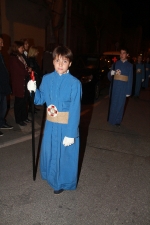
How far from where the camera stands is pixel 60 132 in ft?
9.32

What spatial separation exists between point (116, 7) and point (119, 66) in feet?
98.5

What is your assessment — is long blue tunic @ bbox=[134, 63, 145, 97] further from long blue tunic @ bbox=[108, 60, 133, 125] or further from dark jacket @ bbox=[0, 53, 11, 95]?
dark jacket @ bbox=[0, 53, 11, 95]

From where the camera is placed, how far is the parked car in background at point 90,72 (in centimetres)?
861

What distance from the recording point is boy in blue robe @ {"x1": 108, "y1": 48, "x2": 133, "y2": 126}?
5.70 meters

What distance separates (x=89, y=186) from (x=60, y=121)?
1.19 meters

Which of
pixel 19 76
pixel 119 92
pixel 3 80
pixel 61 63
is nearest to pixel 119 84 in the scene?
pixel 119 92

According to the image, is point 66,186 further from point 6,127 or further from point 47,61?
point 47,61

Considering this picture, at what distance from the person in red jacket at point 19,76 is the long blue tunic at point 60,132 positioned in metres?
2.55

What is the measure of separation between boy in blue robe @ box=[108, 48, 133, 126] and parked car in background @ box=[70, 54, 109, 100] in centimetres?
258

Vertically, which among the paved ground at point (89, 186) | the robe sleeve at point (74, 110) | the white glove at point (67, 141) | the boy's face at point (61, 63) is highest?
the boy's face at point (61, 63)

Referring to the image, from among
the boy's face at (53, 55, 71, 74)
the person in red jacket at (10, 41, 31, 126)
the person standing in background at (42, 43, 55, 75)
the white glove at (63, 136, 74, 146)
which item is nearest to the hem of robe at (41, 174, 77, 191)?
the white glove at (63, 136, 74, 146)

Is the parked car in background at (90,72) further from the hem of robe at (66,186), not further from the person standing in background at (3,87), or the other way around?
the hem of robe at (66,186)

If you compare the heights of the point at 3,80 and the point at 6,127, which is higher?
the point at 3,80

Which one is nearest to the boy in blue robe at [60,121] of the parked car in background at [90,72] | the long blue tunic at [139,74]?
the parked car in background at [90,72]
